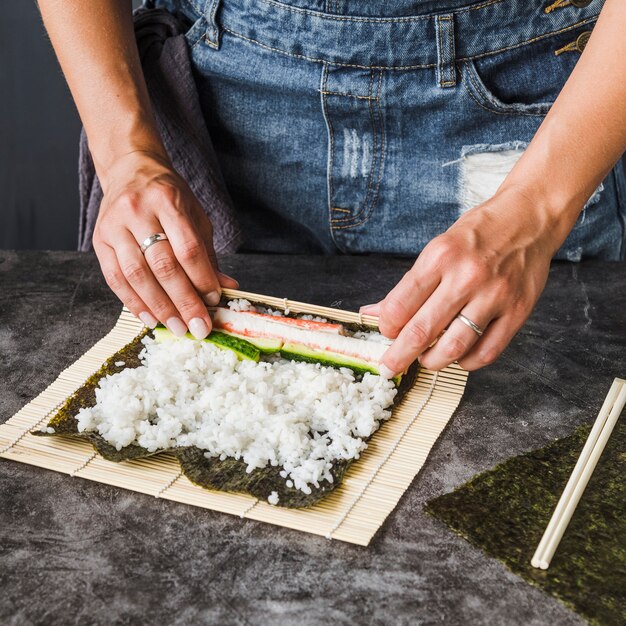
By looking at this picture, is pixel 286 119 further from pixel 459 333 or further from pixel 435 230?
pixel 459 333

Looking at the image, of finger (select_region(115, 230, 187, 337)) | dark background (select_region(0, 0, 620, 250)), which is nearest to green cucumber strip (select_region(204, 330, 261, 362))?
finger (select_region(115, 230, 187, 337))

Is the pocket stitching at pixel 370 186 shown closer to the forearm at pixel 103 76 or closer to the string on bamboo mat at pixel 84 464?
the forearm at pixel 103 76

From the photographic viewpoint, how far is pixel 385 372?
157 centimetres

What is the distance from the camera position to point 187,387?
5.10ft

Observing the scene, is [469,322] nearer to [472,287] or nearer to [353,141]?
[472,287]

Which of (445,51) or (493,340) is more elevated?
(445,51)

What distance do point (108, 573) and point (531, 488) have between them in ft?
2.38

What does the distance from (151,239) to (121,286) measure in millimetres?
124

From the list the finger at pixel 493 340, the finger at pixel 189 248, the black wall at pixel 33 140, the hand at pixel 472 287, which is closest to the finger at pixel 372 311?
the hand at pixel 472 287

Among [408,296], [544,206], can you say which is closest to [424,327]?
[408,296]

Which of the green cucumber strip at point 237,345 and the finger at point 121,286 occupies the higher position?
the finger at point 121,286

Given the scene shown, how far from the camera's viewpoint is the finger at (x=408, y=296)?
146 centimetres

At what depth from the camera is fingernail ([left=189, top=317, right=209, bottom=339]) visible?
5.42 feet

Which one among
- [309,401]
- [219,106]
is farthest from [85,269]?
[309,401]
